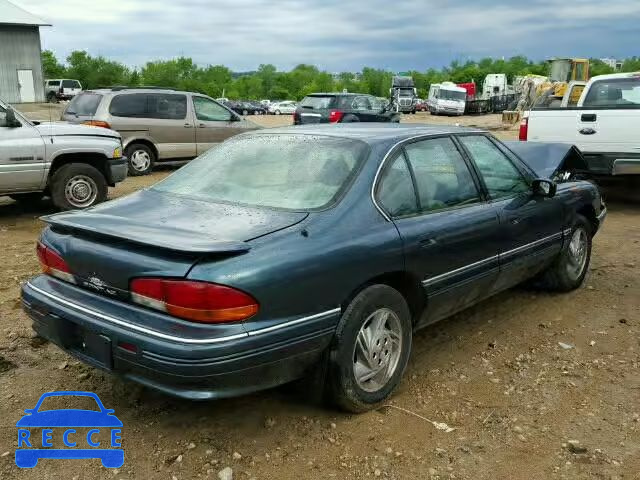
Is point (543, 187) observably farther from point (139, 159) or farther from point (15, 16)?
point (15, 16)

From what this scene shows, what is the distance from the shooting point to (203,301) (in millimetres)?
2744

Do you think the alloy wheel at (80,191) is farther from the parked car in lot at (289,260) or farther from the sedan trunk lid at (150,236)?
the sedan trunk lid at (150,236)

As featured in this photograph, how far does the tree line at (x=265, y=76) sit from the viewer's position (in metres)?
76.1

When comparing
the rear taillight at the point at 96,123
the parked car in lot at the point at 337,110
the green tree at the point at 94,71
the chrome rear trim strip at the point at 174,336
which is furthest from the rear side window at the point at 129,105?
the green tree at the point at 94,71

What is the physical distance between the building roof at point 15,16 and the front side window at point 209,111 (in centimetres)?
2967

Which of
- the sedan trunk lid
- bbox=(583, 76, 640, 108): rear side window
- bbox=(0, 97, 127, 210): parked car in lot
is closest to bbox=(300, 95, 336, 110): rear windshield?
bbox=(583, 76, 640, 108): rear side window

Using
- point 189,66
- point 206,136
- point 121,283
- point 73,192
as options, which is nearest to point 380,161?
point 121,283

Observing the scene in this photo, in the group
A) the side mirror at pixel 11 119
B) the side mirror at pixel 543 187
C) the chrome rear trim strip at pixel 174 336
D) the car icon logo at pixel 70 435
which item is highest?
the side mirror at pixel 11 119

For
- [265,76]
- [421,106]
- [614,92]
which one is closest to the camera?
[614,92]

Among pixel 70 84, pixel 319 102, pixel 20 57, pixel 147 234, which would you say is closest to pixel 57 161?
pixel 147 234

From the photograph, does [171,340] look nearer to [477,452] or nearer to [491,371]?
[477,452]

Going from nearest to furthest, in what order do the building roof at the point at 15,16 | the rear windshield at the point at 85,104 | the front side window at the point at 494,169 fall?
the front side window at the point at 494,169, the rear windshield at the point at 85,104, the building roof at the point at 15,16

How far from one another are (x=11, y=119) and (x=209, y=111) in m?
5.88

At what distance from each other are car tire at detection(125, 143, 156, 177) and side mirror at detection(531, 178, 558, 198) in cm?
927
